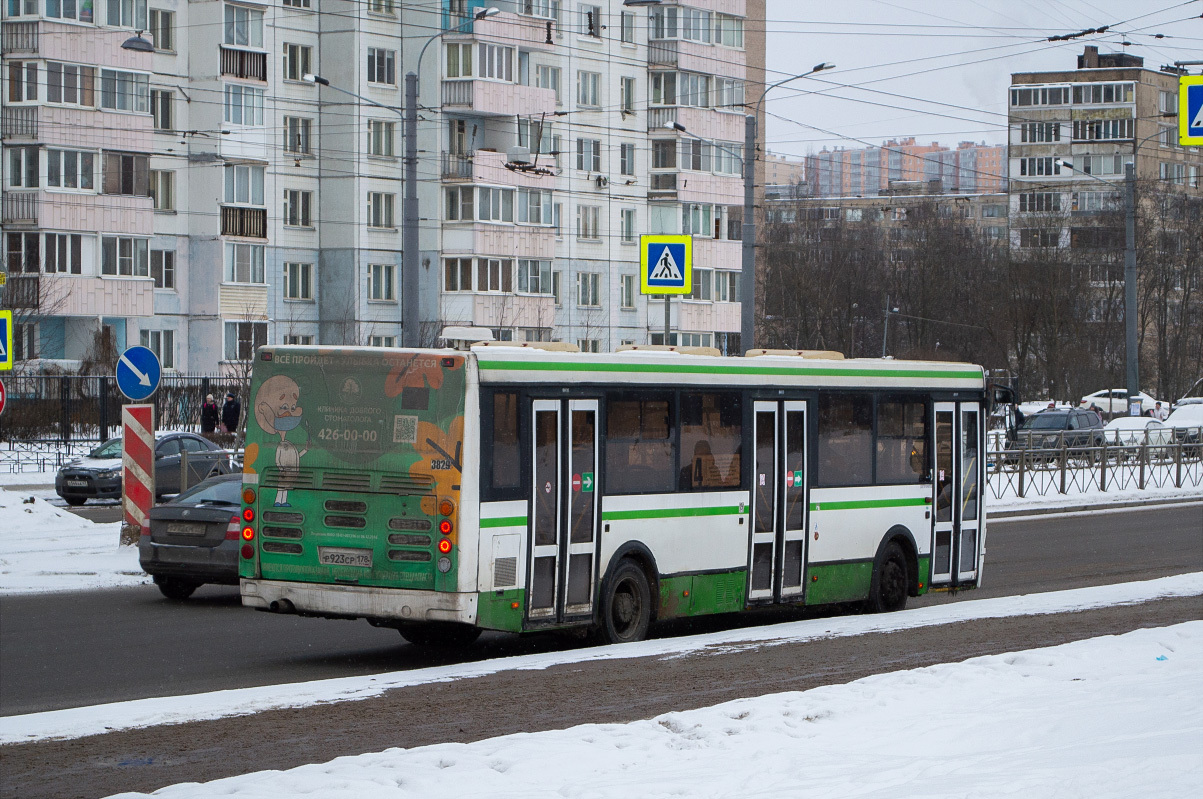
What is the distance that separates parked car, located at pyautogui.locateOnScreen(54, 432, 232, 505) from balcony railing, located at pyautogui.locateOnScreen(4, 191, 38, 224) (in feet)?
75.4

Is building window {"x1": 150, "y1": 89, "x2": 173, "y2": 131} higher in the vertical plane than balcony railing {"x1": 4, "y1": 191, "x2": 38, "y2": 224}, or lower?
higher

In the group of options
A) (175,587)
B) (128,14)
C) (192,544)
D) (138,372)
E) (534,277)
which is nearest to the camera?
(192,544)

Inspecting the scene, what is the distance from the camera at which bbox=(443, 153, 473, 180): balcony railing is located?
60406 mm

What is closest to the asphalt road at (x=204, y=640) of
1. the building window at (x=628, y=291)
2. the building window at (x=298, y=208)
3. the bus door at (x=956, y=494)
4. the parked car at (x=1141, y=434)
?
the bus door at (x=956, y=494)

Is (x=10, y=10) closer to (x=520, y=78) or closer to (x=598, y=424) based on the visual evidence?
(x=520, y=78)

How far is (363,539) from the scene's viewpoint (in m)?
11.8

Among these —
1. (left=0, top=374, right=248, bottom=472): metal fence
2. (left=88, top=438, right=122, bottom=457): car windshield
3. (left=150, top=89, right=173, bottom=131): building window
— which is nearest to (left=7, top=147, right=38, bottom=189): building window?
(left=150, top=89, right=173, bottom=131): building window

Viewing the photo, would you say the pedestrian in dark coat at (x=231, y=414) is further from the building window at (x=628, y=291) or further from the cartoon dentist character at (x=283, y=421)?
the cartoon dentist character at (x=283, y=421)

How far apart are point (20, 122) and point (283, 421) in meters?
44.1

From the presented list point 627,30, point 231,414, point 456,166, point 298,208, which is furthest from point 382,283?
point 231,414

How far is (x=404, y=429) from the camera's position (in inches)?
460

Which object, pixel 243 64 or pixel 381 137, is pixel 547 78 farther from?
pixel 243 64

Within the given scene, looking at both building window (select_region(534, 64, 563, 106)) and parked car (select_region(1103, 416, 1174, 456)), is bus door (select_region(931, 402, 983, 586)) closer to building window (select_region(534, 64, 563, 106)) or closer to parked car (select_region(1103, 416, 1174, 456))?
parked car (select_region(1103, 416, 1174, 456))

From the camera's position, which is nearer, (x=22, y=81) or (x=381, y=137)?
(x=22, y=81)
